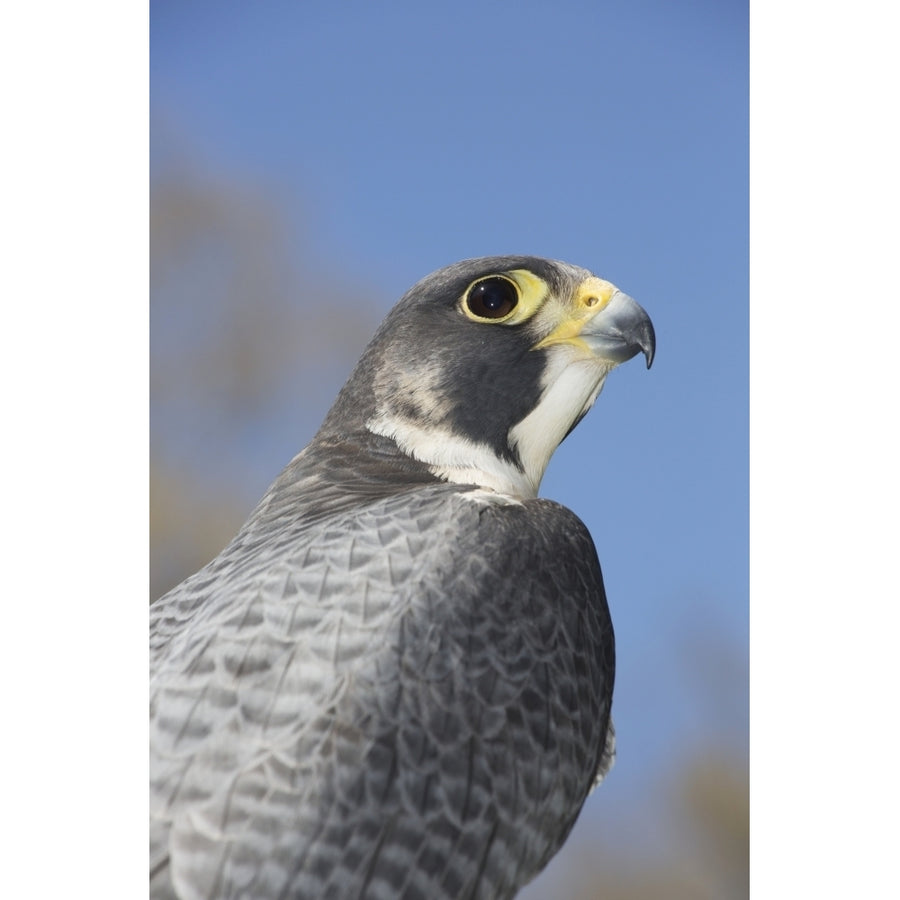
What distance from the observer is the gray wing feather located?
195 cm

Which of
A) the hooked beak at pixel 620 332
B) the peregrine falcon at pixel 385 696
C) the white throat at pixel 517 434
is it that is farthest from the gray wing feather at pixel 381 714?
the hooked beak at pixel 620 332

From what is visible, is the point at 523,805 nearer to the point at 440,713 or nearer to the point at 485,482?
the point at 440,713

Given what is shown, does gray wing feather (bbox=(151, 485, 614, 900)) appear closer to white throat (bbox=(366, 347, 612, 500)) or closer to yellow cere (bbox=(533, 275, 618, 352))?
white throat (bbox=(366, 347, 612, 500))

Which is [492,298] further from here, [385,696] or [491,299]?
[385,696]

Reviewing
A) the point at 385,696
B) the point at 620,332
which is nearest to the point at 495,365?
the point at 620,332

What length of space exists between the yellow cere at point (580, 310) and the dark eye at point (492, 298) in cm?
10

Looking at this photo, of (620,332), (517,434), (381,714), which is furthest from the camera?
(517,434)

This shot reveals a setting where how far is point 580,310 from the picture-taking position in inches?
101

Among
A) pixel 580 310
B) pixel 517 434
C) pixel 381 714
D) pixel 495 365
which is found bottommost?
pixel 381 714

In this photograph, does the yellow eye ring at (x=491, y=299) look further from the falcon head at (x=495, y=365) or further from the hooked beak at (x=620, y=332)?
the hooked beak at (x=620, y=332)

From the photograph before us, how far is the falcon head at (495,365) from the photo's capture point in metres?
2.56

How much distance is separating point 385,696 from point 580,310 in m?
0.95
